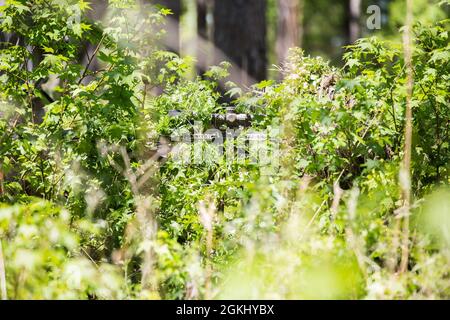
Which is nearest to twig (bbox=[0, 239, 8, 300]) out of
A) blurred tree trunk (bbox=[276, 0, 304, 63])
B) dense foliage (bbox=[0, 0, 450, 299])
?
dense foliage (bbox=[0, 0, 450, 299])

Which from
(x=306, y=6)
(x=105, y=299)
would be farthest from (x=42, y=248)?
(x=306, y=6)

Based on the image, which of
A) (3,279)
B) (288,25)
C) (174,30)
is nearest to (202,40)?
(174,30)

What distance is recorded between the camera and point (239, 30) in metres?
12.7

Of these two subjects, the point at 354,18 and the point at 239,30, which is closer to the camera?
the point at 239,30

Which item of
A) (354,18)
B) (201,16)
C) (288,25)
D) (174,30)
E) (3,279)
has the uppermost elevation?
(354,18)

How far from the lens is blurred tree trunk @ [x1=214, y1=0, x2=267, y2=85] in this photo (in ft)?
41.2

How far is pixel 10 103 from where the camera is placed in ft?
14.0

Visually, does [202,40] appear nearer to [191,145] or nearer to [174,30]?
[174,30]

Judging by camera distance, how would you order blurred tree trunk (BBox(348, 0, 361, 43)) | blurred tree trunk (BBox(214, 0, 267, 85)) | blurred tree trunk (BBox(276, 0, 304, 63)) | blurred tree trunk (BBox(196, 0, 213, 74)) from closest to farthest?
blurred tree trunk (BBox(214, 0, 267, 85)) → blurred tree trunk (BBox(196, 0, 213, 74)) → blurred tree trunk (BBox(276, 0, 304, 63)) → blurred tree trunk (BBox(348, 0, 361, 43))

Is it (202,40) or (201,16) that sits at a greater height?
(201,16)

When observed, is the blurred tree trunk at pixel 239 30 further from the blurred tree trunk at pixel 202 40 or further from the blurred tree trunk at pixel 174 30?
the blurred tree trunk at pixel 174 30

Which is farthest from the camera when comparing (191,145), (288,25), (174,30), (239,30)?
(288,25)

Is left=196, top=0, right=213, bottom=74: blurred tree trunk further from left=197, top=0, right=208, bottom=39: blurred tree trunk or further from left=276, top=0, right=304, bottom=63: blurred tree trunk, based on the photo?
left=276, top=0, right=304, bottom=63: blurred tree trunk

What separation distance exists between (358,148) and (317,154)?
0.32 metres
